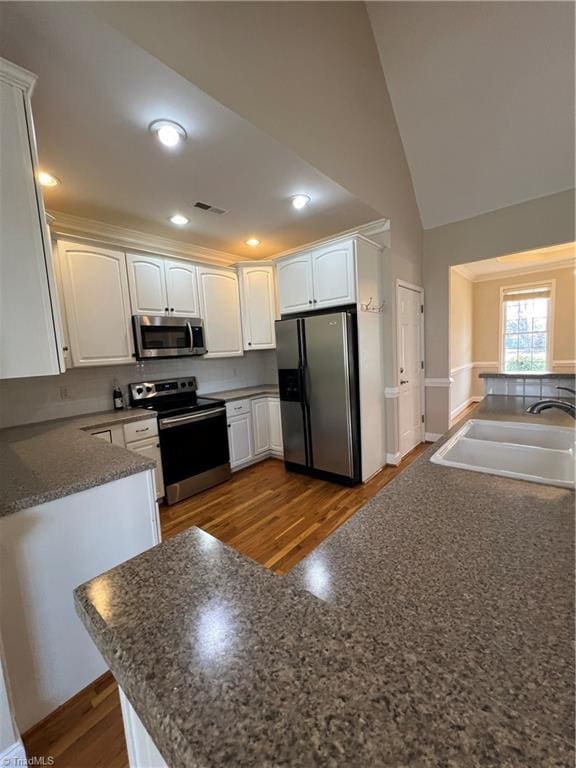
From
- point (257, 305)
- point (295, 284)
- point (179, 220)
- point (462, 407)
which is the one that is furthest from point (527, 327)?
point (179, 220)

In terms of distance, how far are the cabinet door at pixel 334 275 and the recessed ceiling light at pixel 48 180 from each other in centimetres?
204

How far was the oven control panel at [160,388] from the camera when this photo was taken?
3049 millimetres

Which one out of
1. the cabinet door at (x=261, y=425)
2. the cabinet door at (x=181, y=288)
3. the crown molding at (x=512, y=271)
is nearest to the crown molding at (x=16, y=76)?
the cabinet door at (x=181, y=288)

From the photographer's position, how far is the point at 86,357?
2.56 meters

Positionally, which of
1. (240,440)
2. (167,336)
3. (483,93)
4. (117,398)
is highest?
(483,93)

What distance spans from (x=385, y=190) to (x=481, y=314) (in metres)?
4.34

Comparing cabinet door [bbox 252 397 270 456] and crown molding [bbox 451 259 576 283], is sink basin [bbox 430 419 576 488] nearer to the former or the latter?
cabinet door [bbox 252 397 270 456]

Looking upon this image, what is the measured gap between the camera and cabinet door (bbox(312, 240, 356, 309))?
2867mm

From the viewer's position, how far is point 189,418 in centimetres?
292

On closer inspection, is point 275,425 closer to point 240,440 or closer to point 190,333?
point 240,440

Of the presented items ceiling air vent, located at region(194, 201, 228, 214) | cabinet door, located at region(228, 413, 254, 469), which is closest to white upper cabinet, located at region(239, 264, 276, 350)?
cabinet door, located at region(228, 413, 254, 469)

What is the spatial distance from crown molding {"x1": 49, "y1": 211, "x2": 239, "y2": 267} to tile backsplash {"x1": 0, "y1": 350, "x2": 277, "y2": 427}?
43.0 inches

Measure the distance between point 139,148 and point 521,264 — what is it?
5.93m

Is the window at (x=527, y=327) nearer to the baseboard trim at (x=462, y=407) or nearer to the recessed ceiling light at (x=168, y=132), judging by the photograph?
the baseboard trim at (x=462, y=407)
